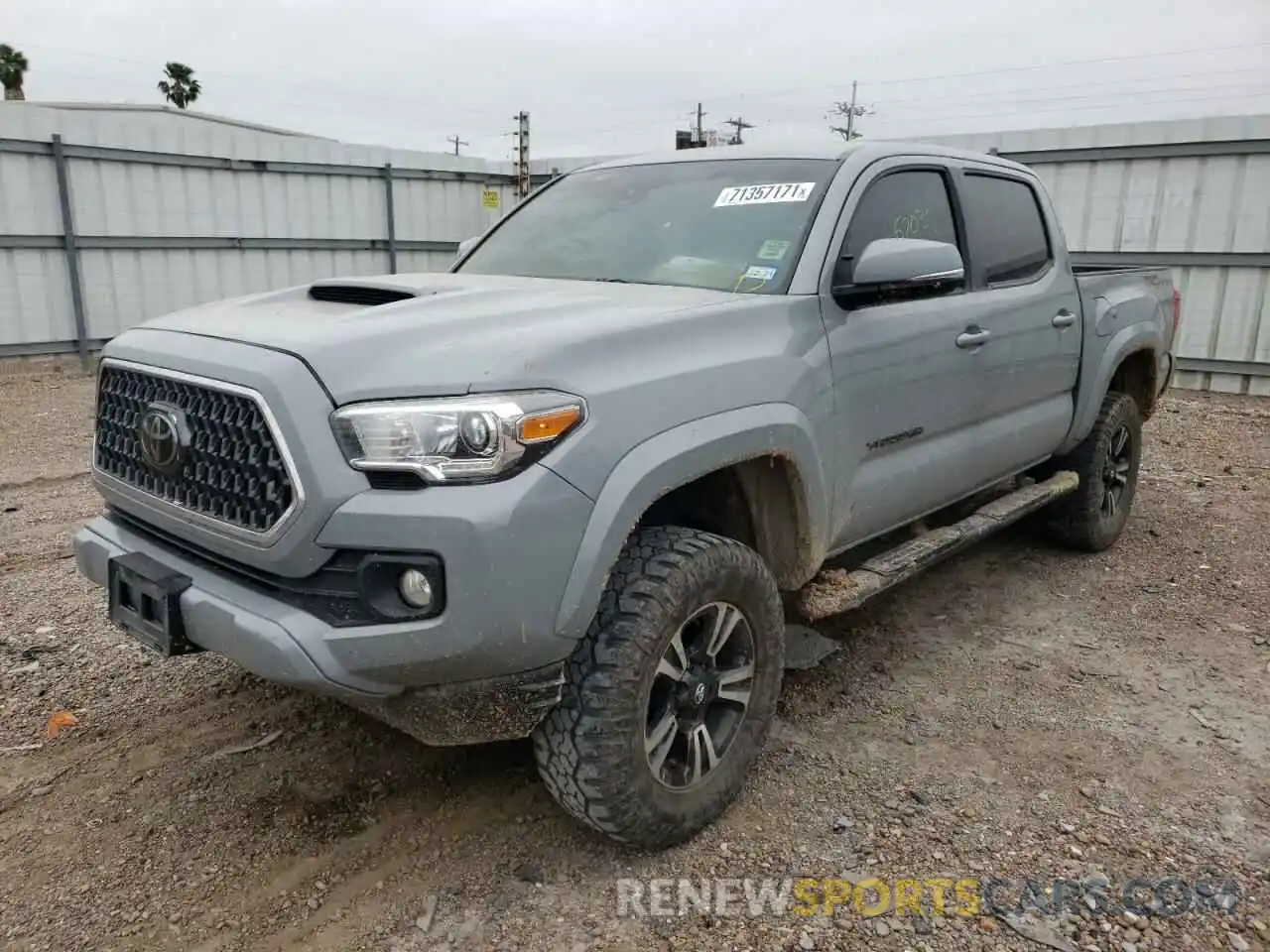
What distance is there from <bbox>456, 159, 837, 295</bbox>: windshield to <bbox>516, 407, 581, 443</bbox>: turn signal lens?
103cm

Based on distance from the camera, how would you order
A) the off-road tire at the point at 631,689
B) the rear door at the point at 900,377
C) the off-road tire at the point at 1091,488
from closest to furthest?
the off-road tire at the point at 631,689
the rear door at the point at 900,377
the off-road tire at the point at 1091,488

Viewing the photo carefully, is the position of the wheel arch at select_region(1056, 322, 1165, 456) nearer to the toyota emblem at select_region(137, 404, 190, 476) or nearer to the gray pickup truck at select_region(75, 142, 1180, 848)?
the gray pickup truck at select_region(75, 142, 1180, 848)

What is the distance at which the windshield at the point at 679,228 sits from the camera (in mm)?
3119

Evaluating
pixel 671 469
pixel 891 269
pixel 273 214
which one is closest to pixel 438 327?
pixel 671 469

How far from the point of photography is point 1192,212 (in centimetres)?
990

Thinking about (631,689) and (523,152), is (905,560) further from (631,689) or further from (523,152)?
(523,152)

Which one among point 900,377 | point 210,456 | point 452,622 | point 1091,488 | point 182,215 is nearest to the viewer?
point 452,622

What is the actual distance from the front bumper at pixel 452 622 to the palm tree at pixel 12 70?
43.8 m

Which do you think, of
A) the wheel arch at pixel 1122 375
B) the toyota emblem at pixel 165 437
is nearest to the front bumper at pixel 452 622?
the toyota emblem at pixel 165 437

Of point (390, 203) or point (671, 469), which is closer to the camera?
point (671, 469)

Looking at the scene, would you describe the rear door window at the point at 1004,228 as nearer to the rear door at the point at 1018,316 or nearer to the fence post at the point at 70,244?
the rear door at the point at 1018,316

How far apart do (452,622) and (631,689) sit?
1.68ft

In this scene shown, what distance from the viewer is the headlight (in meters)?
2.09

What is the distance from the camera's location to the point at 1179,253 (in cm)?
1009
